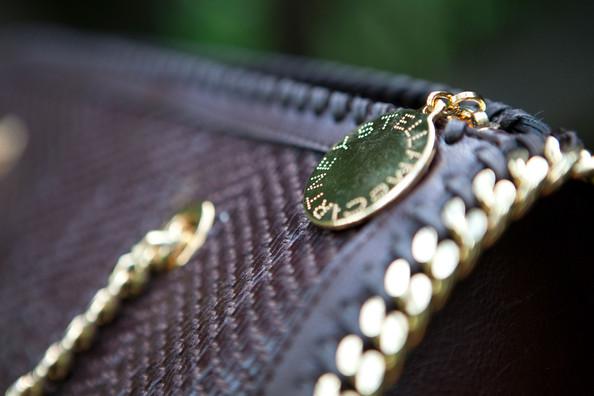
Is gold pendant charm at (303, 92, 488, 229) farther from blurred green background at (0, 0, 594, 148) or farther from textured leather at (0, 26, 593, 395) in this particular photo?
blurred green background at (0, 0, 594, 148)

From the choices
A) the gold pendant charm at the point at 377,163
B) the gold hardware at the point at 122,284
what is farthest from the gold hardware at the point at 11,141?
the gold pendant charm at the point at 377,163

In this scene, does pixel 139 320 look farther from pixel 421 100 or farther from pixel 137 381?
pixel 421 100

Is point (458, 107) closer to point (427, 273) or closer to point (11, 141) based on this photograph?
point (427, 273)

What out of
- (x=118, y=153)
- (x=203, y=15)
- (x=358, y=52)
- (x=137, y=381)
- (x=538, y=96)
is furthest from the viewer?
(x=203, y=15)

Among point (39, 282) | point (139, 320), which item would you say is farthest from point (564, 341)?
point (39, 282)

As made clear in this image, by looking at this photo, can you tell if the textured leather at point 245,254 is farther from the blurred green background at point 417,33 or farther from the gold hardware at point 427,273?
the blurred green background at point 417,33

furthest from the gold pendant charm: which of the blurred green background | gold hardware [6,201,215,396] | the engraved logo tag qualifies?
the blurred green background

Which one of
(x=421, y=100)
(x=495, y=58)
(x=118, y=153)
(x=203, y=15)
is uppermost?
(x=421, y=100)

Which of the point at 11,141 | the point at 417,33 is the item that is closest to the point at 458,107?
the point at 11,141
